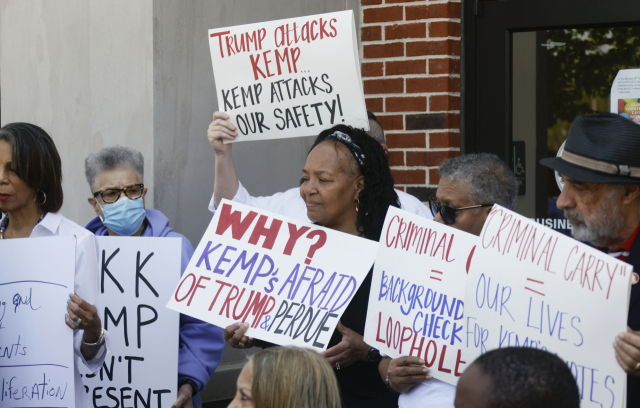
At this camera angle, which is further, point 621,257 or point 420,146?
point 420,146

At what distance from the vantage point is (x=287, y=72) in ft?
11.5

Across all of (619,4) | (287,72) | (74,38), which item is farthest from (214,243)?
(619,4)

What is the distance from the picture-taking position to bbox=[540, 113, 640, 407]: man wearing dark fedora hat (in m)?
2.24

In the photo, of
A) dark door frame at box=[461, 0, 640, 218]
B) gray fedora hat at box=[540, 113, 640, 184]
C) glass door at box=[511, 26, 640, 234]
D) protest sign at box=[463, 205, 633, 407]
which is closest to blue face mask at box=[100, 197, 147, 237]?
protest sign at box=[463, 205, 633, 407]

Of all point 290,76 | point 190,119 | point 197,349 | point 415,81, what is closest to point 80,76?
point 190,119

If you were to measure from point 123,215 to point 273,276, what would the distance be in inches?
41.0

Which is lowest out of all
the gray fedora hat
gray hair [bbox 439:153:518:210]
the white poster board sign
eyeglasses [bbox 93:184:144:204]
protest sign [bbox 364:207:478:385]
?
protest sign [bbox 364:207:478:385]

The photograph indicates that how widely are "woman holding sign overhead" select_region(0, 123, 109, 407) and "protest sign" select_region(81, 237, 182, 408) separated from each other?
1.51 ft

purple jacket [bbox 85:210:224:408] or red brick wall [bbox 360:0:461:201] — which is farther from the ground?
red brick wall [bbox 360:0:461:201]

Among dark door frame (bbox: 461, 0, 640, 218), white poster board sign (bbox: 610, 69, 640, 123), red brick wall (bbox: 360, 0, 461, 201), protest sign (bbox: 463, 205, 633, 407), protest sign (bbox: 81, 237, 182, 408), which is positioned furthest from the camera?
red brick wall (bbox: 360, 0, 461, 201)

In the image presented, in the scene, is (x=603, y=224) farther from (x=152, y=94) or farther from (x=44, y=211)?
(x=152, y=94)

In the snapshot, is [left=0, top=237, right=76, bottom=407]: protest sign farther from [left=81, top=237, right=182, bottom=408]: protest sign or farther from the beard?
the beard

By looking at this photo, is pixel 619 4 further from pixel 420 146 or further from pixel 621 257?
pixel 621 257

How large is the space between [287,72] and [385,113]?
1.59m
